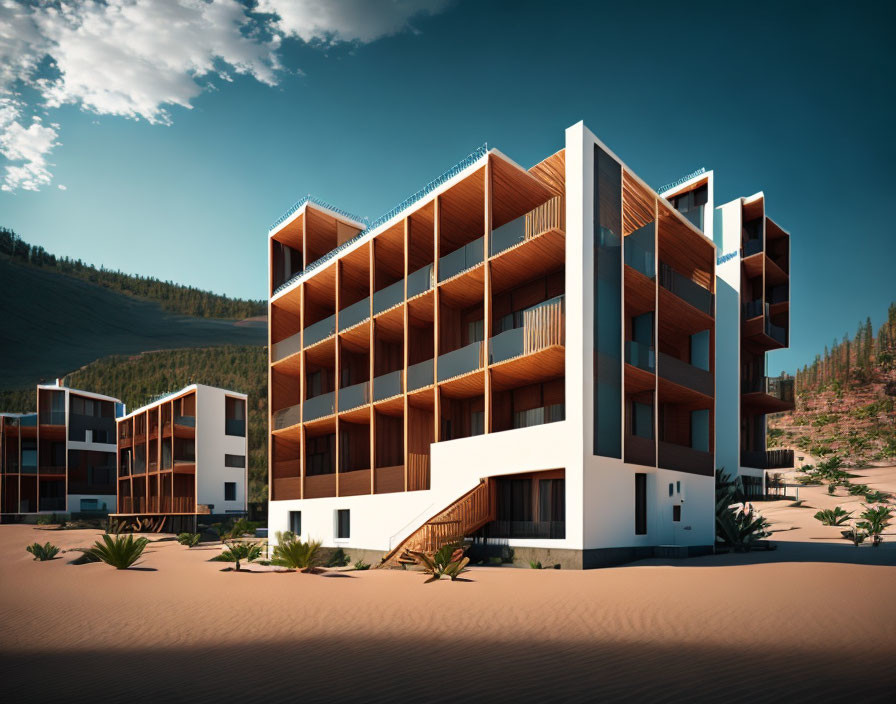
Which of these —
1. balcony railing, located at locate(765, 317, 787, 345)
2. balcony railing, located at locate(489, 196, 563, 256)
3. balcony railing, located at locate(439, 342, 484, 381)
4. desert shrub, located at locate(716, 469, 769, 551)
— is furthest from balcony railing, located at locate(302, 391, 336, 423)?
balcony railing, located at locate(765, 317, 787, 345)

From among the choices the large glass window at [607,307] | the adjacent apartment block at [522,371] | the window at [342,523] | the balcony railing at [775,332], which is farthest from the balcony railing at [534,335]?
the balcony railing at [775,332]

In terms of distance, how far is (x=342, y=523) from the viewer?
101ft

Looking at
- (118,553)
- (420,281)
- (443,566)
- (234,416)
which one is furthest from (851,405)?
(118,553)

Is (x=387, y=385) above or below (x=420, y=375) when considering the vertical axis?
below

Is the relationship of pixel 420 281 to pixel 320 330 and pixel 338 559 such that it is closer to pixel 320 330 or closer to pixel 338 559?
pixel 320 330

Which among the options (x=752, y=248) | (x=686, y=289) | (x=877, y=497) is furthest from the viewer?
(x=877, y=497)

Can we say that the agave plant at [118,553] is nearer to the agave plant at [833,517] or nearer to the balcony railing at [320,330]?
the balcony railing at [320,330]

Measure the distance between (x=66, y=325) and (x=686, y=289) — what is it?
24.7 m

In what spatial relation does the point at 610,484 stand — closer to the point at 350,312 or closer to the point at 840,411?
the point at 350,312

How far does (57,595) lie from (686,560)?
1801cm

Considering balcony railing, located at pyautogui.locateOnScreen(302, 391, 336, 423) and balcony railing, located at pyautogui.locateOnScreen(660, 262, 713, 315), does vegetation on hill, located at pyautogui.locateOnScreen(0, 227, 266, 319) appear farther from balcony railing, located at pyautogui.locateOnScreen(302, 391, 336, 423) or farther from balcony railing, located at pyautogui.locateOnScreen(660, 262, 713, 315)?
balcony railing, located at pyautogui.locateOnScreen(302, 391, 336, 423)

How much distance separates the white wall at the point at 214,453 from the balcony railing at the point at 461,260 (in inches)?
1336

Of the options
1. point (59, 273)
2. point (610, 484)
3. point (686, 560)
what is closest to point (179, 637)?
point (59, 273)

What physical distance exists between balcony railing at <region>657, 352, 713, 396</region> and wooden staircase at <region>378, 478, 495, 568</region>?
7876mm
